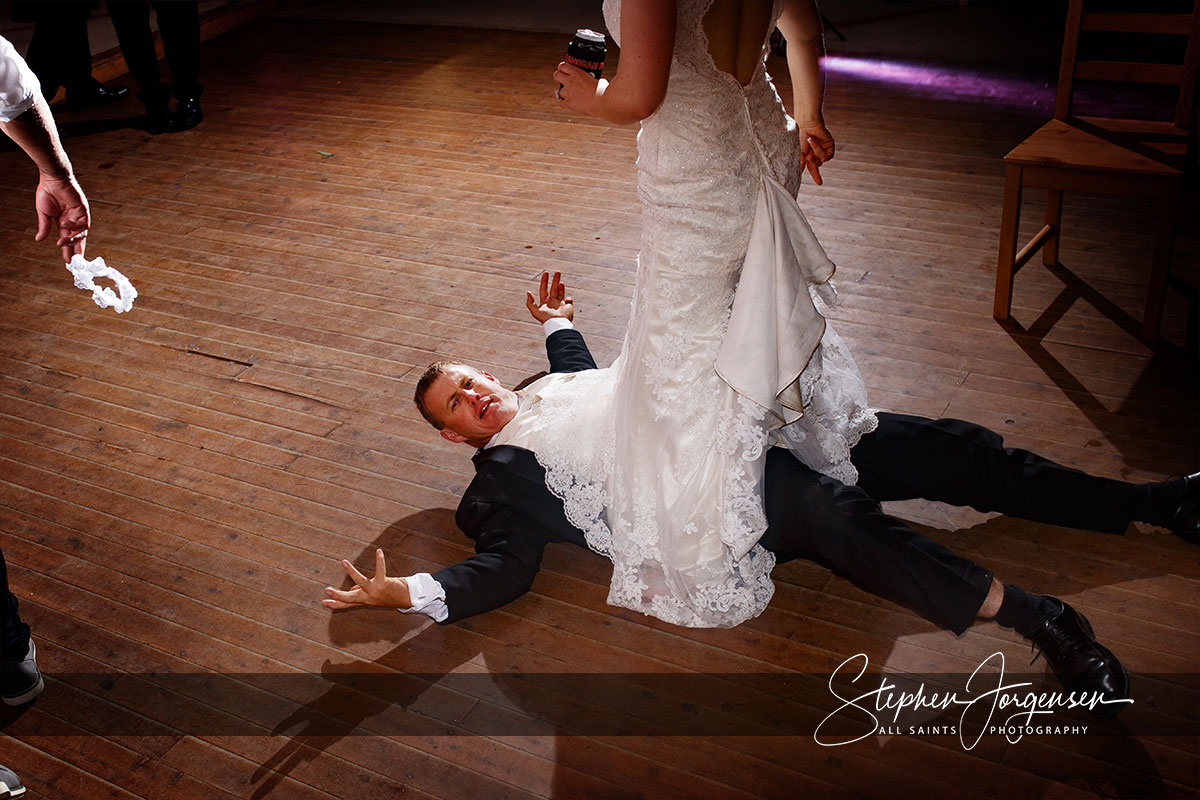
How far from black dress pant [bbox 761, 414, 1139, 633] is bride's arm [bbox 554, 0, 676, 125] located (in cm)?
85

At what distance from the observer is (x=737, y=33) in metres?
2.15

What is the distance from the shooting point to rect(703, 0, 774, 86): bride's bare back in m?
2.11

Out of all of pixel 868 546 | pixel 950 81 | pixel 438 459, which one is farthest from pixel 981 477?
pixel 950 81

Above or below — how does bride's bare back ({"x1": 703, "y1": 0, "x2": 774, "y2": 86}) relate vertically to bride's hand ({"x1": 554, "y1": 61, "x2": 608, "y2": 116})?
above

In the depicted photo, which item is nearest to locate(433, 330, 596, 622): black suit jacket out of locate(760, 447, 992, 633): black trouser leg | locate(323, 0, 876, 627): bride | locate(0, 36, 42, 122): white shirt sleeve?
locate(323, 0, 876, 627): bride

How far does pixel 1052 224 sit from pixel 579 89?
231 centimetres

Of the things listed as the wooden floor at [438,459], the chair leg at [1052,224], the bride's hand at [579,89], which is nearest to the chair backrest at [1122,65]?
the chair leg at [1052,224]

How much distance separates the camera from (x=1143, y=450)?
9.54ft

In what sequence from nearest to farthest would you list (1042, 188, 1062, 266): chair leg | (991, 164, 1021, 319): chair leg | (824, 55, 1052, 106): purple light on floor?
(991, 164, 1021, 319): chair leg → (1042, 188, 1062, 266): chair leg → (824, 55, 1052, 106): purple light on floor

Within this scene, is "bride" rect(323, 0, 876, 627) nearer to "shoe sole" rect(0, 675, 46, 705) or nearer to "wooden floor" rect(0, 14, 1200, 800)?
"wooden floor" rect(0, 14, 1200, 800)

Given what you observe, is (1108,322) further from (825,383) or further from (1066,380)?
(825,383)

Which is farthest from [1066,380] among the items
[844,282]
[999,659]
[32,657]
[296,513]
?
[32,657]

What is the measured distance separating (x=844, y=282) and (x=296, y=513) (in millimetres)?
2113

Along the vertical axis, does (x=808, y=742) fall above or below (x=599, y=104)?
below
